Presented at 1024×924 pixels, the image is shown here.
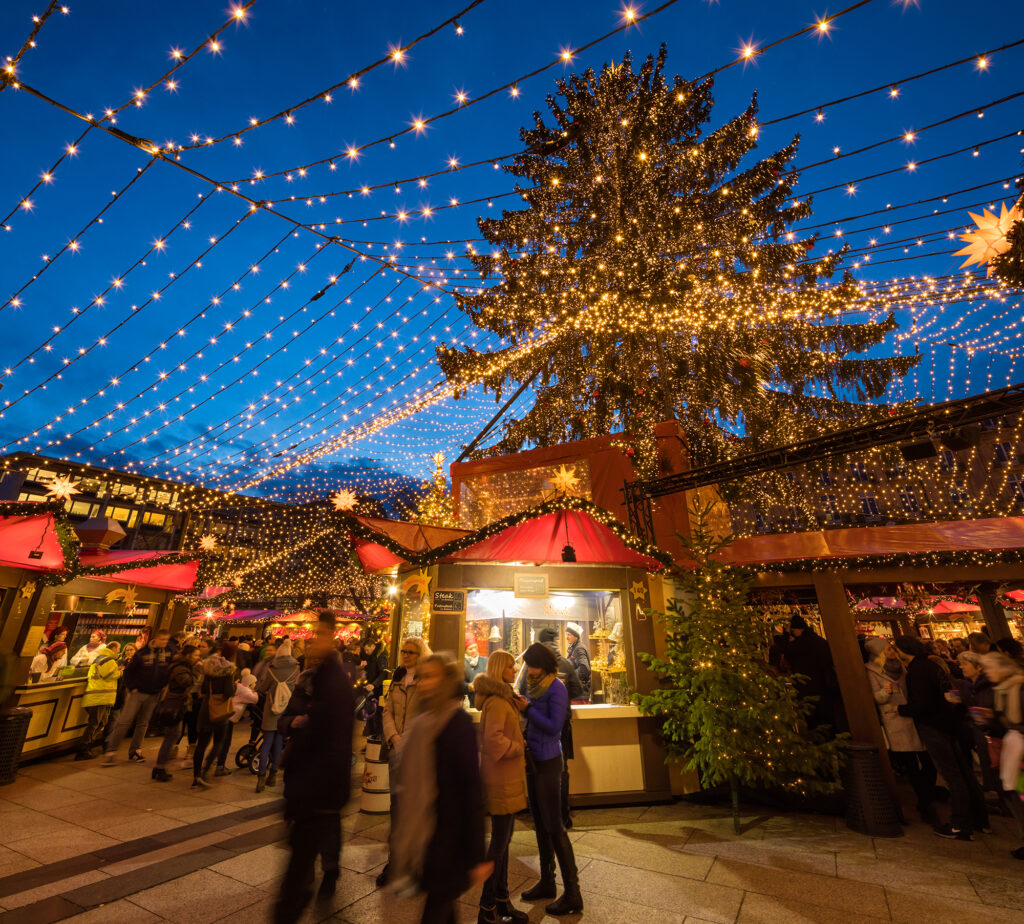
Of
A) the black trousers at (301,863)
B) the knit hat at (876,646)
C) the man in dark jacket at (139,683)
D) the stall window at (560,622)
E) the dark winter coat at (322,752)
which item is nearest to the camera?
the black trousers at (301,863)

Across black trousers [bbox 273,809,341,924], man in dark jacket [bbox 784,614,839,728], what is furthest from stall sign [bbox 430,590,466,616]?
man in dark jacket [bbox 784,614,839,728]

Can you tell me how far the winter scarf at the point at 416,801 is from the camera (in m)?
2.20

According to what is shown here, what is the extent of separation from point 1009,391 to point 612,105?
1066cm

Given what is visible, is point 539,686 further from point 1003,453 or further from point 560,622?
point 1003,453

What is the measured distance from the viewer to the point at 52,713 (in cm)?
775

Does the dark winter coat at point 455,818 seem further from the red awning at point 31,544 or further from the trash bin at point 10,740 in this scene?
the red awning at point 31,544

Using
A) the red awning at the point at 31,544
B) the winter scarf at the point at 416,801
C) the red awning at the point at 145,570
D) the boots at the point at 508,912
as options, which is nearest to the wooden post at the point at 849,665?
the boots at the point at 508,912

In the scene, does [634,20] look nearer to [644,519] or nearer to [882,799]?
[644,519]

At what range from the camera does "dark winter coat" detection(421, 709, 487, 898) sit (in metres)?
2.15

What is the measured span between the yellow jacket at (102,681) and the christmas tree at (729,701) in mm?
9416

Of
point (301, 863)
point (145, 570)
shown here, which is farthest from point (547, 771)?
point (145, 570)

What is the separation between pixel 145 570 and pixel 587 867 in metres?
11.7

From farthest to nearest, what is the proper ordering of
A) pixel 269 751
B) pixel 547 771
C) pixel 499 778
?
pixel 269 751 → pixel 547 771 → pixel 499 778

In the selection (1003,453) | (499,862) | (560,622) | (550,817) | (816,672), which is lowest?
(499,862)
